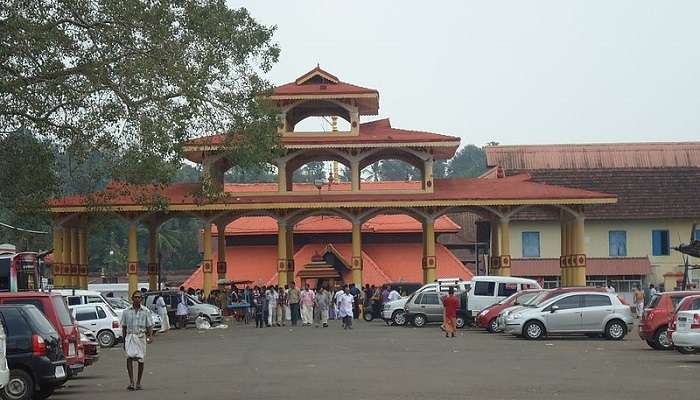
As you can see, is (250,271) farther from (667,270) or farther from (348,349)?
(348,349)

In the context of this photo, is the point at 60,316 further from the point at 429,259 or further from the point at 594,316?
the point at 429,259

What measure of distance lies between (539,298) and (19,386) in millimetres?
19970

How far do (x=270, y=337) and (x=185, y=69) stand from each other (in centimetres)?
963

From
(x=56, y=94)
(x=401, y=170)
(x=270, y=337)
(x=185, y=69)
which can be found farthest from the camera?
(x=401, y=170)

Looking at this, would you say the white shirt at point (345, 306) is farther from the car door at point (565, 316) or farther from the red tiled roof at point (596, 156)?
the red tiled roof at point (596, 156)

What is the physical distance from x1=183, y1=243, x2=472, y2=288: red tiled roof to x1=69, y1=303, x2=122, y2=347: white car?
28.2 metres

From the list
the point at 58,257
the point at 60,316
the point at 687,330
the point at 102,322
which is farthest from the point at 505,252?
the point at 60,316

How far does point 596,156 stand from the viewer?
70.2 metres

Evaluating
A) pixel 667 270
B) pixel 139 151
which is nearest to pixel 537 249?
pixel 667 270

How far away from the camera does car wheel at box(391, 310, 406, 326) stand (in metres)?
44.8

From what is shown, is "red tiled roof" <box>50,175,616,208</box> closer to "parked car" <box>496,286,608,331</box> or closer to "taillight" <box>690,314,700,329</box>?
"parked car" <box>496,286,608,331</box>

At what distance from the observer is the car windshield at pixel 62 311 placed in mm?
19422

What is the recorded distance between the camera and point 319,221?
67500 millimetres

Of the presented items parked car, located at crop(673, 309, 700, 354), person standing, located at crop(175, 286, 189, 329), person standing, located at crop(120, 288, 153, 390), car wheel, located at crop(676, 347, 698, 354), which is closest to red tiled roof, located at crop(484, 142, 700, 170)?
person standing, located at crop(175, 286, 189, 329)
